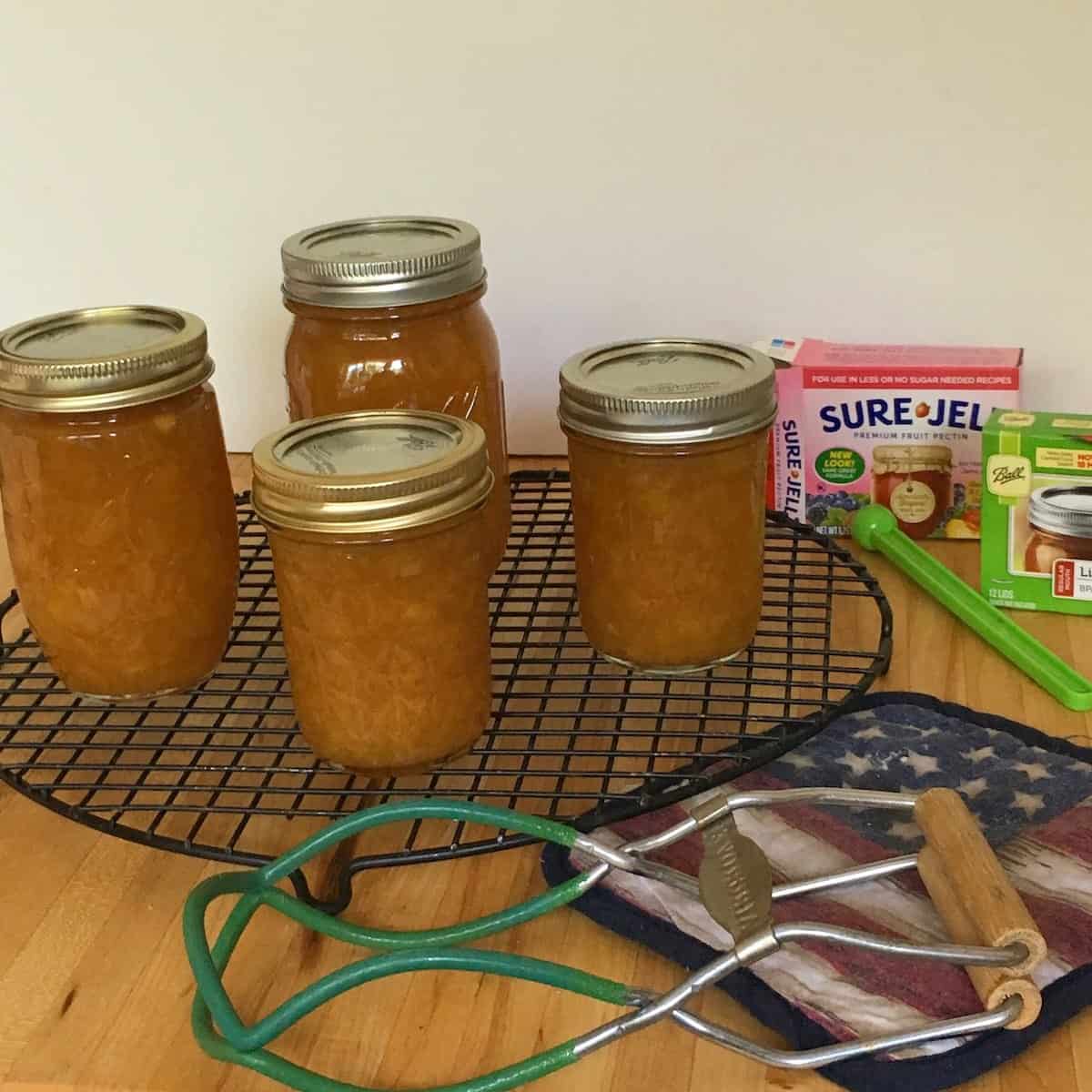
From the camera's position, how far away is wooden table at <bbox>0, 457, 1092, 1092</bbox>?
0.58 metres

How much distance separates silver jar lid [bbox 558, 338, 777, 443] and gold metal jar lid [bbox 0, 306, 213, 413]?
0.68ft

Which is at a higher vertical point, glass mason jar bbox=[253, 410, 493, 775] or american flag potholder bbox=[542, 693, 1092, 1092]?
glass mason jar bbox=[253, 410, 493, 775]

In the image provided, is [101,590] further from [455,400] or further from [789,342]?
[789,342]

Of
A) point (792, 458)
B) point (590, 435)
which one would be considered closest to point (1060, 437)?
point (792, 458)

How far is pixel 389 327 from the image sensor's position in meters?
0.78

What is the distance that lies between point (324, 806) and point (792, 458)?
1.57ft

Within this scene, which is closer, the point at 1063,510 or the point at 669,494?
the point at 669,494

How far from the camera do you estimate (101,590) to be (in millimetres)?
736

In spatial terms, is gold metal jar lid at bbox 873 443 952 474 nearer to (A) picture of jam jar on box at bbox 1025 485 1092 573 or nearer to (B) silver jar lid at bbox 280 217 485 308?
(A) picture of jam jar on box at bbox 1025 485 1092 573

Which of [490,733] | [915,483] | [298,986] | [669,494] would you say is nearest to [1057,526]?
[915,483]

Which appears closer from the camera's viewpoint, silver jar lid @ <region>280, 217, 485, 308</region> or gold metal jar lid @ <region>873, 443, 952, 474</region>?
silver jar lid @ <region>280, 217, 485, 308</region>

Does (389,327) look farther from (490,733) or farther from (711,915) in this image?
(711,915)

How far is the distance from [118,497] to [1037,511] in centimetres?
59

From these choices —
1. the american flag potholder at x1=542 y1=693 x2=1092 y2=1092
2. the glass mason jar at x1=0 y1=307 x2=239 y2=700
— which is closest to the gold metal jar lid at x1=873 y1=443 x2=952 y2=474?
the american flag potholder at x1=542 y1=693 x2=1092 y2=1092
